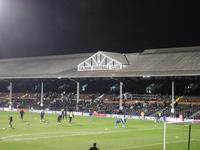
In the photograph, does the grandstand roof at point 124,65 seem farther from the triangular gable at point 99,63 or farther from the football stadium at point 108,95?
the triangular gable at point 99,63

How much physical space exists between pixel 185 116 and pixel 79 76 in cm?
2382

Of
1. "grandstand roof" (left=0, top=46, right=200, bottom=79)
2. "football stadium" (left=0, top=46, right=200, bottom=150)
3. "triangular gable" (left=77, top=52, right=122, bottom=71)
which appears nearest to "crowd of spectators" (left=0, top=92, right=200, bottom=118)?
"football stadium" (left=0, top=46, right=200, bottom=150)

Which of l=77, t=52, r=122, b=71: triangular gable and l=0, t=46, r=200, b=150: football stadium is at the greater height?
l=77, t=52, r=122, b=71: triangular gable

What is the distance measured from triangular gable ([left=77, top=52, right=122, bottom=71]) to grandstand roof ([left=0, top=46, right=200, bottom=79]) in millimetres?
341

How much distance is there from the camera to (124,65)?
83000 millimetres

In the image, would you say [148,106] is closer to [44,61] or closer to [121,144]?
[44,61]

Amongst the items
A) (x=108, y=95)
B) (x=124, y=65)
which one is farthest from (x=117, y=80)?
(x=108, y=95)

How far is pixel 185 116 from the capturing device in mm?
68500

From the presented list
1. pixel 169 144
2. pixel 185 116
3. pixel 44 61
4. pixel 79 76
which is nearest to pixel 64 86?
pixel 44 61

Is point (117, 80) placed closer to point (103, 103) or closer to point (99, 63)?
point (99, 63)

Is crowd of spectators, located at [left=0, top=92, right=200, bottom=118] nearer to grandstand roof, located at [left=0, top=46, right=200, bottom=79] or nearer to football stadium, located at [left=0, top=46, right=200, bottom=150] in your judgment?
football stadium, located at [left=0, top=46, right=200, bottom=150]

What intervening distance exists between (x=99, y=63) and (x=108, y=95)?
960cm

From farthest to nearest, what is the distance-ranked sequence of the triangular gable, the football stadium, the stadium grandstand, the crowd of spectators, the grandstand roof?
the triangular gable < the crowd of spectators < the stadium grandstand < the grandstand roof < the football stadium

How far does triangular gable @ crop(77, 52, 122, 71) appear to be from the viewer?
8369 cm
